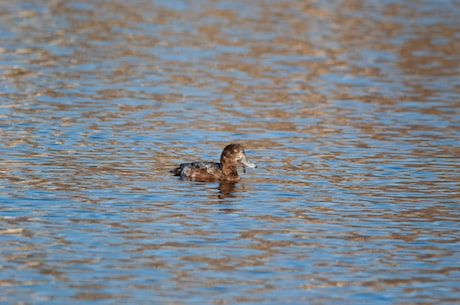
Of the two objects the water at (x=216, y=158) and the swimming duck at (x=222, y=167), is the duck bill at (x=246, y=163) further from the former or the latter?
the water at (x=216, y=158)

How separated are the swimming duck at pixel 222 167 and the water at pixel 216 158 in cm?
30

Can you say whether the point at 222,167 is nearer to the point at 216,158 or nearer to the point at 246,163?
the point at 246,163

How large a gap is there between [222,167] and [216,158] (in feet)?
5.51

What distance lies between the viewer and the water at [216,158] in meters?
11.2

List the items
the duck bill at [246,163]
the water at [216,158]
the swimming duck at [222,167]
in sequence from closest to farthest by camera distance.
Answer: the water at [216,158], the swimming duck at [222,167], the duck bill at [246,163]

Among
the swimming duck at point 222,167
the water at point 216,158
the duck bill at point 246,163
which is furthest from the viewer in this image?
the duck bill at point 246,163

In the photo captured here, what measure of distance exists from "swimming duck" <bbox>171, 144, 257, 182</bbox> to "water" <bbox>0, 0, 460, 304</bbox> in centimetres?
30

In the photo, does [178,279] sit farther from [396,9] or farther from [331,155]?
[396,9]

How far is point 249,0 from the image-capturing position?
48406 millimetres

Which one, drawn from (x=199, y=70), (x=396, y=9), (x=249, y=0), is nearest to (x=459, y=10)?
(x=396, y=9)

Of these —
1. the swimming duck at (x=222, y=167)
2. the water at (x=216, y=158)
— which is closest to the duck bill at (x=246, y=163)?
the swimming duck at (x=222, y=167)

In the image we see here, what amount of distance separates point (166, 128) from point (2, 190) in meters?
6.38

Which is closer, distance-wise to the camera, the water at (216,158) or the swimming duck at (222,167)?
the water at (216,158)

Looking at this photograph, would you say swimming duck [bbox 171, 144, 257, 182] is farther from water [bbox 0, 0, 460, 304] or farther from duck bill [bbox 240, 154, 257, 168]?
water [bbox 0, 0, 460, 304]
